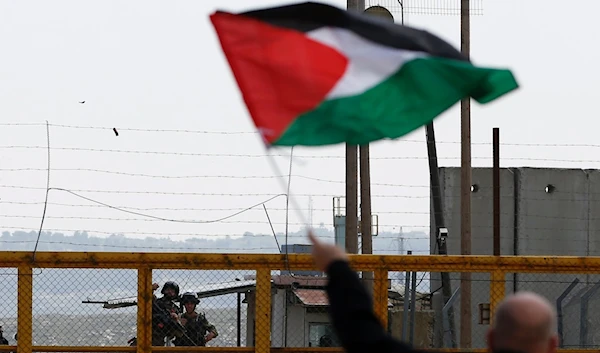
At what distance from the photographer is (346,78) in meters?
6.37

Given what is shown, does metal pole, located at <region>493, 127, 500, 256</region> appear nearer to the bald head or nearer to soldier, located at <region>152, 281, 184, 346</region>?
soldier, located at <region>152, 281, 184, 346</region>

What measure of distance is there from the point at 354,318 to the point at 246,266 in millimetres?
6579

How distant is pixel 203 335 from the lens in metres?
11.2

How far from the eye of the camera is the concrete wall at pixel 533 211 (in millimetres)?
22078

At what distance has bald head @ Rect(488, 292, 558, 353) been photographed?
3543 millimetres

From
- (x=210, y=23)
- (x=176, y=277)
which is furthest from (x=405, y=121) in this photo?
(x=176, y=277)

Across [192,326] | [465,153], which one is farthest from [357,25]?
[465,153]

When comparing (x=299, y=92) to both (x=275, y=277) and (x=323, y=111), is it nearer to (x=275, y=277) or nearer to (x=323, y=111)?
(x=323, y=111)

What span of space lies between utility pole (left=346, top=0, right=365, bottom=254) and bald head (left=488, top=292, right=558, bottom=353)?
1191cm

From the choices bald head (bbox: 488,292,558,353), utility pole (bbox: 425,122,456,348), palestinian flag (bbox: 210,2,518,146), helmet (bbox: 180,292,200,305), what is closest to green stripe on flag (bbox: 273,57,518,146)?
palestinian flag (bbox: 210,2,518,146)

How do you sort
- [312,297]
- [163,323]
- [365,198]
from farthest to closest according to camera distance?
1. [365,198]
2. [312,297]
3. [163,323]

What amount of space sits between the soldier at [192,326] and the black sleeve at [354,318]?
7084mm

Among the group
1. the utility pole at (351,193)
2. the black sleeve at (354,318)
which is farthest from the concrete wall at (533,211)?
the black sleeve at (354,318)

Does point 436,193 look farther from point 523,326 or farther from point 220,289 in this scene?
point 523,326
